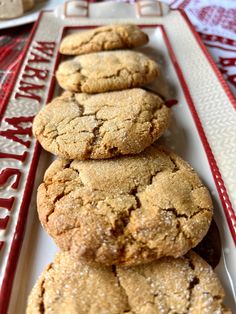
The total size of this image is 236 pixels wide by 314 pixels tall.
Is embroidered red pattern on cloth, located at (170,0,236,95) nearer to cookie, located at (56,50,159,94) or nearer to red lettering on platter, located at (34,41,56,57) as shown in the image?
cookie, located at (56,50,159,94)

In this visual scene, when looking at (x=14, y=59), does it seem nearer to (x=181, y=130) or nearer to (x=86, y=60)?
(x=86, y=60)

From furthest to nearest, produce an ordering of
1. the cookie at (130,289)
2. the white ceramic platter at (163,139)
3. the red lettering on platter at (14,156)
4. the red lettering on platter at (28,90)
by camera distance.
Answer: the red lettering on platter at (28,90) → the red lettering on platter at (14,156) → the white ceramic platter at (163,139) → the cookie at (130,289)

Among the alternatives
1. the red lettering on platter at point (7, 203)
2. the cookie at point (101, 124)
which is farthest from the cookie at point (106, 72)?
the red lettering on platter at point (7, 203)

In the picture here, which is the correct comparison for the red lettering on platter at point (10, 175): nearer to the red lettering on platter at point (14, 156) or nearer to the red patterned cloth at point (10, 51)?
the red lettering on platter at point (14, 156)

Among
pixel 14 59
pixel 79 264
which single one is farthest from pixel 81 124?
pixel 14 59

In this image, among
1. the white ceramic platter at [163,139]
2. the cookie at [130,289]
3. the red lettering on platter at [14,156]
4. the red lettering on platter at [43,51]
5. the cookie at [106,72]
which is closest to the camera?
the cookie at [130,289]

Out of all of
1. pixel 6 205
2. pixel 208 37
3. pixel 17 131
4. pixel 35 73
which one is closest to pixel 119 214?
pixel 6 205
